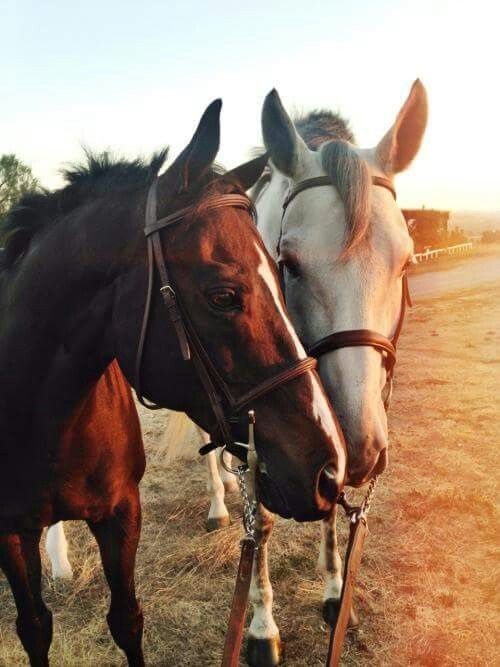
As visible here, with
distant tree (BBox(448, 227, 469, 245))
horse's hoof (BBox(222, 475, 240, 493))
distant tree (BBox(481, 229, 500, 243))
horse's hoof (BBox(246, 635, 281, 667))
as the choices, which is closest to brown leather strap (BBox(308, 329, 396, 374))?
horse's hoof (BBox(246, 635, 281, 667))

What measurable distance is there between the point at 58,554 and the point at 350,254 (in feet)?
11.0

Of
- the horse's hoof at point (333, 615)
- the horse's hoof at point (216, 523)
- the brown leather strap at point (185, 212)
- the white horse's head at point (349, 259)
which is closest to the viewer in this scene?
the brown leather strap at point (185, 212)

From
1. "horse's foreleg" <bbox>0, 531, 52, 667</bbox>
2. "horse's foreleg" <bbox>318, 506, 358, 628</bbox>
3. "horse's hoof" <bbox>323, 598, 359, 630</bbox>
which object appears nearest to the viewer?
"horse's foreleg" <bbox>0, 531, 52, 667</bbox>

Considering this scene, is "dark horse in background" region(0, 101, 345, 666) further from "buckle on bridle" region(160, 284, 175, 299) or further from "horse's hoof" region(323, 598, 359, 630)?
"horse's hoof" region(323, 598, 359, 630)

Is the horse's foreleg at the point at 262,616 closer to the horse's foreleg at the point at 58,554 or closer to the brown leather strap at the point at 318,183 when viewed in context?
the horse's foreleg at the point at 58,554

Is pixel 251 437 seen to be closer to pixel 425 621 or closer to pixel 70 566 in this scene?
pixel 425 621

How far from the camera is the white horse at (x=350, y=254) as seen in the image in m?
2.06

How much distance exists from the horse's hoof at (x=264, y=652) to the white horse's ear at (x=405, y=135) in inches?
113

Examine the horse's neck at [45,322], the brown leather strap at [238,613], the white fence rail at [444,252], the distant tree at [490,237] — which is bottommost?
the distant tree at [490,237]

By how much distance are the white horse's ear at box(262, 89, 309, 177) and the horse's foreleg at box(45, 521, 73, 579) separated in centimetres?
321

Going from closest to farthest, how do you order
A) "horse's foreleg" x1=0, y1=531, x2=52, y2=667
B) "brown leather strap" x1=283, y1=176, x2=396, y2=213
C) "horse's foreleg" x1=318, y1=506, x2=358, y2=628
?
"brown leather strap" x1=283, y1=176, x2=396, y2=213
"horse's foreleg" x1=0, y1=531, x2=52, y2=667
"horse's foreleg" x1=318, y1=506, x2=358, y2=628

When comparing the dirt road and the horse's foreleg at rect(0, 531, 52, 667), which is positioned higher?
the horse's foreleg at rect(0, 531, 52, 667)

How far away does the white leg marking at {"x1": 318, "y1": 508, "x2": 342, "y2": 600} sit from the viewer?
335 cm

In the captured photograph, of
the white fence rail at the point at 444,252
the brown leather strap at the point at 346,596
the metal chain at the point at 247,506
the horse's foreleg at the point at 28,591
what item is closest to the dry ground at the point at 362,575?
the horse's foreleg at the point at 28,591
